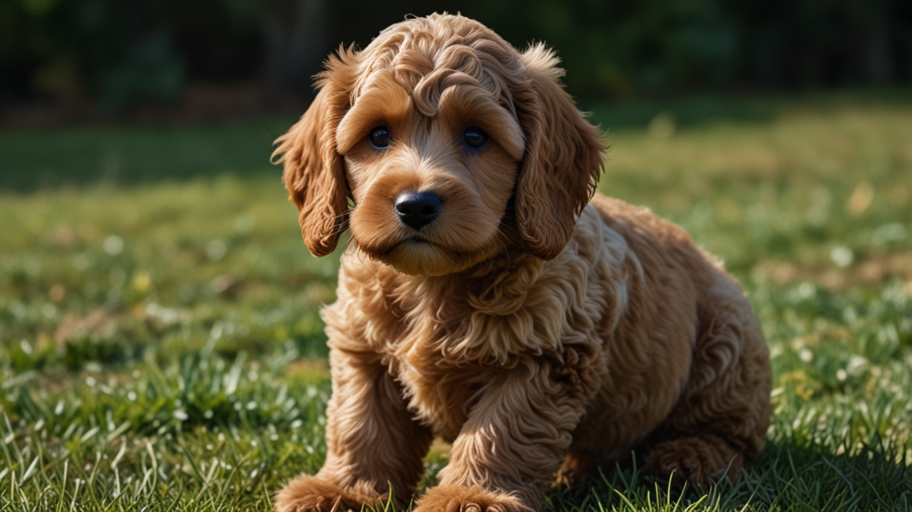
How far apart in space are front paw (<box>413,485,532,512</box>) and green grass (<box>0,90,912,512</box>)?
306mm

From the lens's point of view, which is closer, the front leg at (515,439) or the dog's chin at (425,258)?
the dog's chin at (425,258)

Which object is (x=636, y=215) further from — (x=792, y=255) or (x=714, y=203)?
(x=714, y=203)

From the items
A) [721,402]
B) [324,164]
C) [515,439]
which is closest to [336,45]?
[324,164]

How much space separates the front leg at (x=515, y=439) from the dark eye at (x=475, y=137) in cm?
79

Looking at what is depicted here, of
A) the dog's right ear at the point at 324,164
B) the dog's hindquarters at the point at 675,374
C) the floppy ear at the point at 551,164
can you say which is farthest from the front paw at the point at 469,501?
the dog's right ear at the point at 324,164

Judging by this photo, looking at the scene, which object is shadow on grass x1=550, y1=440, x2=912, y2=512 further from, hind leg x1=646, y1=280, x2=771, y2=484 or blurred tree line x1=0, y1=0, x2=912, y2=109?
blurred tree line x1=0, y1=0, x2=912, y2=109

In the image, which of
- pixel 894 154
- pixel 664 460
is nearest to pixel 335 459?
pixel 664 460

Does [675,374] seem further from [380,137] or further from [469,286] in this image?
[380,137]

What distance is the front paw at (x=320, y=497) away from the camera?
3.20 metres

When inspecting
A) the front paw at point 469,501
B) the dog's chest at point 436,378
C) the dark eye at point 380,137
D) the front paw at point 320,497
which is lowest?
the front paw at point 320,497

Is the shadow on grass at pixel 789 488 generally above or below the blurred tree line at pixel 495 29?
above

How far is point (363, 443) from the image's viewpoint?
11.0 ft

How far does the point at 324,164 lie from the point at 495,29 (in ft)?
74.6

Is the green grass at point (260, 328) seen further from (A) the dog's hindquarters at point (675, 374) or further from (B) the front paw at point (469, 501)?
(B) the front paw at point (469, 501)
